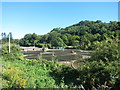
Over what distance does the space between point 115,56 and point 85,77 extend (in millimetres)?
857

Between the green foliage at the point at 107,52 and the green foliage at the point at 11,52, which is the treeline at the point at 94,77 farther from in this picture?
the green foliage at the point at 11,52

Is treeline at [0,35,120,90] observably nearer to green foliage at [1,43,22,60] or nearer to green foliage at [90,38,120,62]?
green foliage at [90,38,120,62]

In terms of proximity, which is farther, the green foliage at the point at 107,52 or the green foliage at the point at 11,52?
the green foliage at the point at 11,52

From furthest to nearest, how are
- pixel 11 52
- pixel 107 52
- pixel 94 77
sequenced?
pixel 11 52, pixel 107 52, pixel 94 77

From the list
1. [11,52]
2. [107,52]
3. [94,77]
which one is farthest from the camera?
[11,52]

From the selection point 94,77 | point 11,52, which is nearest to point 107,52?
point 94,77

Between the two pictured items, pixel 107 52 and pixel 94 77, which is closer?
pixel 94 77

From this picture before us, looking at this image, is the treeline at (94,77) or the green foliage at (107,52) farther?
the green foliage at (107,52)

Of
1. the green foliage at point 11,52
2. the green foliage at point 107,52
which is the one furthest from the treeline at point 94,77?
the green foliage at point 11,52

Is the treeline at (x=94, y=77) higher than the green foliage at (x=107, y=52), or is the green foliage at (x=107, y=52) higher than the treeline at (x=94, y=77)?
the green foliage at (x=107, y=52)

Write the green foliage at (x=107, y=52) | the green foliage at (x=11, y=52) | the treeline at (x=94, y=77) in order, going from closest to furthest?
the treeline at (x=94, y=77) < the green foliage at (x=107, y=52) < the green foliage at (x=11, y=52)

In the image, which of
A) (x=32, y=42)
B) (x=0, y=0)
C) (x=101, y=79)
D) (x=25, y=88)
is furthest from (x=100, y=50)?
(x=32, y=42)

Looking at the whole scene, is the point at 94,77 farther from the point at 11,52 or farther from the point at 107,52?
the point at 11,52

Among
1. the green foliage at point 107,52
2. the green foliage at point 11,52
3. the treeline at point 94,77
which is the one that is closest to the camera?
the treeline at point 94,77
